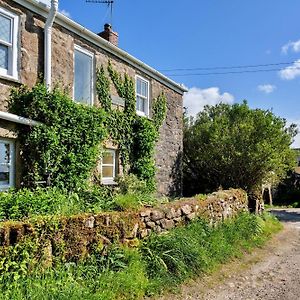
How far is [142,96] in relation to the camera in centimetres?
1455

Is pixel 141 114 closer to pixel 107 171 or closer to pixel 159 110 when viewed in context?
pixel 159 110

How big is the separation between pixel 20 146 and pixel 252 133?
11632mm

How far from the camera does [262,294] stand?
607 centimetres

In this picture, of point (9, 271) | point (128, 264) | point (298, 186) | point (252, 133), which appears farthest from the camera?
point (298, 186)

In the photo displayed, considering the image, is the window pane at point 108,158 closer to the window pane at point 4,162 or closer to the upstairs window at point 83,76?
the upstairs window at point 83,76

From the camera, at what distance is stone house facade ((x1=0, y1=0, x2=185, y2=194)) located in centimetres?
871

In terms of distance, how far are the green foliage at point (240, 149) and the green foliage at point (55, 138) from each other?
29.6ft

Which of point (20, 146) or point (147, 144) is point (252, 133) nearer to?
point (147, 144)

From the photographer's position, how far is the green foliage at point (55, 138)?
8.88 metres

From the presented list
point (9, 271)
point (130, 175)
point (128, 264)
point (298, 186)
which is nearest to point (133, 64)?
point (130, 175)

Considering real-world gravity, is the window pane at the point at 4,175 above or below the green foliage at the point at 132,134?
below

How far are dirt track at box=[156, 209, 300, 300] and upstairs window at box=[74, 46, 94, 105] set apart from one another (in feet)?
23.2

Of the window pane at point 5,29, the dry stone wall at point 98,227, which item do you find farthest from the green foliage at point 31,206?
the window pane at point 5,29

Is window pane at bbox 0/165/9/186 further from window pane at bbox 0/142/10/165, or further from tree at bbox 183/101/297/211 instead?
tree at bbox 183/101/297/211
